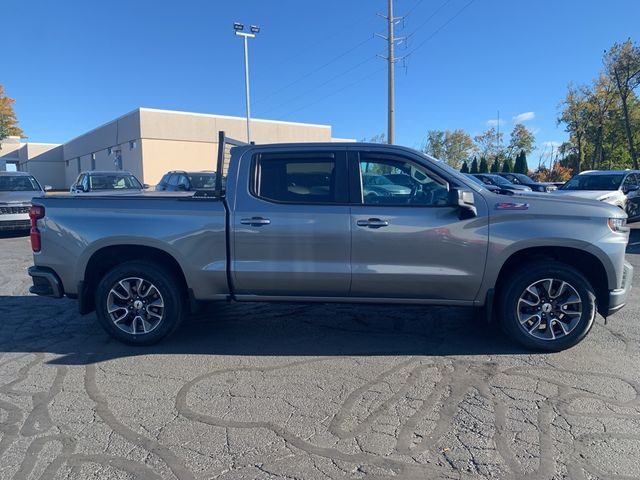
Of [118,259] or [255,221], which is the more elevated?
[255,221]

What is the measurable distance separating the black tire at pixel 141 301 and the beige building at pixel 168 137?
3673cm

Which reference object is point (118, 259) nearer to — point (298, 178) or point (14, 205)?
point (298, 178)

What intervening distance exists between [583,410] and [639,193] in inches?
455

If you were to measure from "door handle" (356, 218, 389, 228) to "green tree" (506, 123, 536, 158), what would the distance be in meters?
61.1

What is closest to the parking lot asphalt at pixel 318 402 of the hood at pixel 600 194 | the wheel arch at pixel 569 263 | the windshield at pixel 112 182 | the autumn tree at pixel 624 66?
the wheel arch at pixel 569 263

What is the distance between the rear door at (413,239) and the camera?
4.22 m

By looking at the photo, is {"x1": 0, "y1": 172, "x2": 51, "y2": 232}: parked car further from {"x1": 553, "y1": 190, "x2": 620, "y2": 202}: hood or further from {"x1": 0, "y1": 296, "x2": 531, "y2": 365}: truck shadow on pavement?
{"x1": 553, "y1": 190, "x2": 620, "y2": 202}: hood

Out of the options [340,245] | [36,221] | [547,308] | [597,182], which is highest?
[597,182]

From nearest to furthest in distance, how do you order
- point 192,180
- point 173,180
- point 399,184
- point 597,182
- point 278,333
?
point 399,184
point 278,333
point 597,182
point 192,180
point 173,180

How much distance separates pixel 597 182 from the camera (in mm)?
13000

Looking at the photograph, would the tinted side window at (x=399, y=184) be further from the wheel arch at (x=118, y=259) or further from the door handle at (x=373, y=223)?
the wheel arch at (x=118, y=259)

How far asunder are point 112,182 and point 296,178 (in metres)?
12.4

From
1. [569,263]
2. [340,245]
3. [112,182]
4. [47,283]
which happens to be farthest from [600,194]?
[112,182]

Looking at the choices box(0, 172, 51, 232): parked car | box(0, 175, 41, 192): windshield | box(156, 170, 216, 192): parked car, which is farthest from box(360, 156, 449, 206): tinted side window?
box(0, 175, 41, 192): windshield
